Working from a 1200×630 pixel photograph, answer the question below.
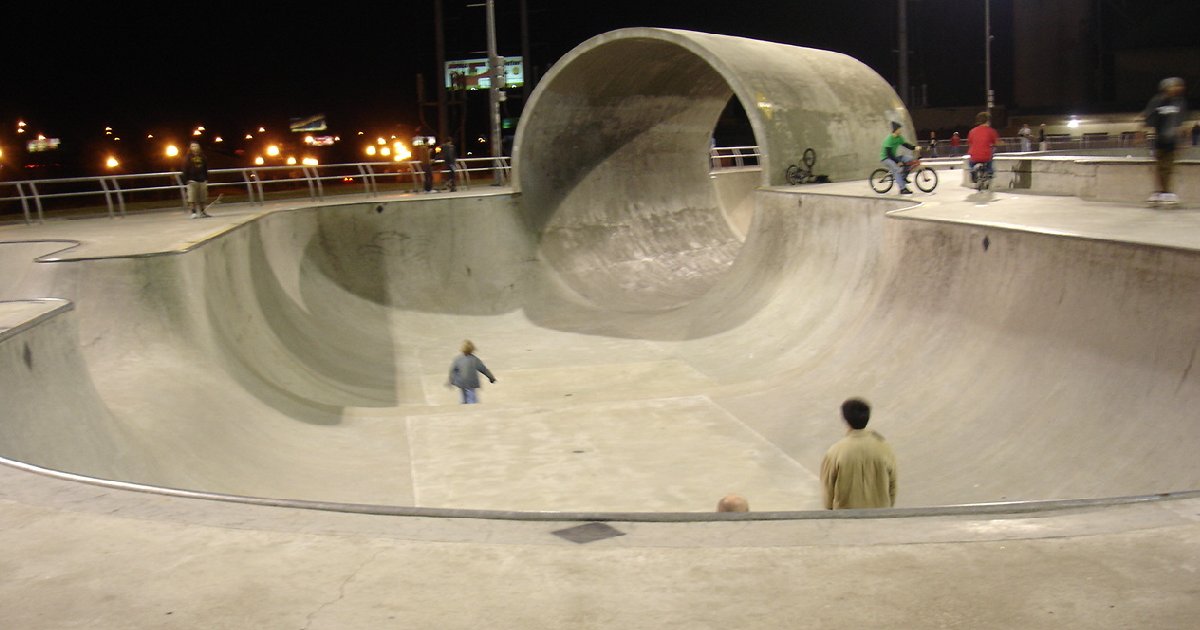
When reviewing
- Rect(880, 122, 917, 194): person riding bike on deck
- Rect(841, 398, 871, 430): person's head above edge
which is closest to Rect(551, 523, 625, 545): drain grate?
Rect(841, 398, 871, 430): person's head above edge

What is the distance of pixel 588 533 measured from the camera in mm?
3846

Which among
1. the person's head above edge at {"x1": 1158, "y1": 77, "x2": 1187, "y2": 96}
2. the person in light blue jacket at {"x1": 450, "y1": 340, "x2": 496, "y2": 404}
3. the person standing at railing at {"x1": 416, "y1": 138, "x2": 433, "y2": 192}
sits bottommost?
the person in light blue jacket at {"x1": 450, "y1": 340, "x2": 496, "y2": 404}

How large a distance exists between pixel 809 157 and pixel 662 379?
7757 millimetres

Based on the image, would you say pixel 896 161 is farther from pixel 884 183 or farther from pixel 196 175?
pixel 196 175

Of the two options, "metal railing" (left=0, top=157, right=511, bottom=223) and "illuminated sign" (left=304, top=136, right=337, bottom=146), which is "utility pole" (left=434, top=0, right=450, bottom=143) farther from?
"illuminated sign" (left=304, top=136, right=337, bottom=146)

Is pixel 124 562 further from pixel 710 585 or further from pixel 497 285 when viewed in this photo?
pixel 497 285

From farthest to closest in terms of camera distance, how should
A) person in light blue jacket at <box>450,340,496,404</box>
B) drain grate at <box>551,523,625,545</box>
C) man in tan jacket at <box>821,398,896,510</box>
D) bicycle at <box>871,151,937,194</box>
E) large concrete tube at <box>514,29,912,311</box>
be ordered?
large concrete tube at <box>514,29,912,311</box>, bicycle at <box>871,151,937,194</box>, person in light blue jacket at <box>450,340,496,404</box>, man in tan jacket at <box>821,398,896,510</box>, drain grate at <box>551,523,625,545</box>

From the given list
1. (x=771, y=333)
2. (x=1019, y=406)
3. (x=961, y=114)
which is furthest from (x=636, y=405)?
(x=961, y=114)

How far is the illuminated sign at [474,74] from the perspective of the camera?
1344 inches

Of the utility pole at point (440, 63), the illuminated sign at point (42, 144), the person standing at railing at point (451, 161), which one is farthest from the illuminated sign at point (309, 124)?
the person standing at railing at point (451, 161)

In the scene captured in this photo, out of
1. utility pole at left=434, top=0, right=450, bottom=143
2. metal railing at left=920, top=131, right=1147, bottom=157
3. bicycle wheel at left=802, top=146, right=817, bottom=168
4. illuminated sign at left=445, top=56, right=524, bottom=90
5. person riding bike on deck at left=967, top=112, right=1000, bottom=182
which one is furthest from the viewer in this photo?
utility pole at left=434, top=0, right=450, bottom=143

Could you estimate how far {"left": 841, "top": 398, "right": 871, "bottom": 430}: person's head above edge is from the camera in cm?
546

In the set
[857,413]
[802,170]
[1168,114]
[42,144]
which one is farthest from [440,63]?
[857,413]

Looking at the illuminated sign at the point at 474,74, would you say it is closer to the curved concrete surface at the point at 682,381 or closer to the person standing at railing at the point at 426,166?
the person standing at railing at the point at 426,166
